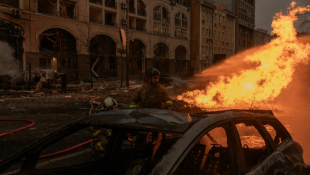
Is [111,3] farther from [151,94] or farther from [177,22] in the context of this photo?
[151,94]

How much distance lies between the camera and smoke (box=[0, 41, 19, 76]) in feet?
80.7

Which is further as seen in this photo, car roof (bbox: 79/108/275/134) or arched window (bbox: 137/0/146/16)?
arched window (bbox: 137/0/146/16)

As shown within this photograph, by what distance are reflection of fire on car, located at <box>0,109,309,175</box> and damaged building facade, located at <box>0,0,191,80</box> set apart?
2365cm

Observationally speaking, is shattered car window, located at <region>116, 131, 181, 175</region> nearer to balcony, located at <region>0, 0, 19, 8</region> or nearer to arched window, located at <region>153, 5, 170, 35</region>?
balcony, located at <region>0, 0, 19, 8</region>

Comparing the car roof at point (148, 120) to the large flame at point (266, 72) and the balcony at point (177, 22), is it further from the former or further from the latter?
the balcony at point (177, 22)

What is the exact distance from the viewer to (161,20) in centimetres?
4531

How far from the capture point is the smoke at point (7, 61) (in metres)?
24.6

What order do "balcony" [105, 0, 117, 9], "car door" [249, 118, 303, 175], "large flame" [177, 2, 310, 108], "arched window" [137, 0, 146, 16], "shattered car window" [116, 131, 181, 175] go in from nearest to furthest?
"car door" [249, 118, 303, 175]
"shattered car window" [116, 131, 181, 175]
"large flame" [177, 2, 310, 108]
"balcony" [105, 0, 117, 9]
"arched window" [137, 0, 146, 16]

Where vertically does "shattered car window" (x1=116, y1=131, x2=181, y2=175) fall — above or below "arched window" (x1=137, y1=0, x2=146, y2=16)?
below

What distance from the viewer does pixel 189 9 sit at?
52969 millimetres

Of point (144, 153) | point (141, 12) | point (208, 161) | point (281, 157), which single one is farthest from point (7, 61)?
point (281, 157)

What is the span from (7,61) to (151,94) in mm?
24431

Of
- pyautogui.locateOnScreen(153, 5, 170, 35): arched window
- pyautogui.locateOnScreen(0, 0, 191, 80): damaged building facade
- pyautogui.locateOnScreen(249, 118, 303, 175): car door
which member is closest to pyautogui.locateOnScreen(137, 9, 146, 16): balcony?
pyautogui.locateOnScreen(0, 0, 191, 80): damaged building facade

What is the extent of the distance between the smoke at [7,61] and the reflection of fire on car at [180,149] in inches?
987
